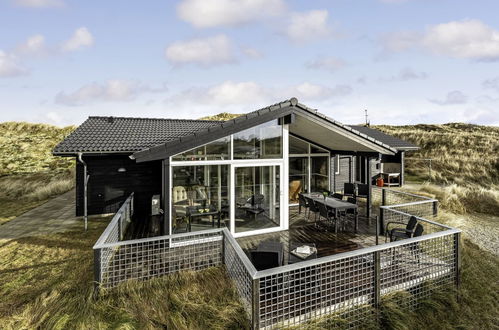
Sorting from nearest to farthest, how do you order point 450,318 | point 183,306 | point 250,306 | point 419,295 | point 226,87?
point 250,306
point 183,306
point 450,318
point 419,295
point 226,87

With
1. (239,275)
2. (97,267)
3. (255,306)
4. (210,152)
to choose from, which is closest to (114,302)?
(97,267)

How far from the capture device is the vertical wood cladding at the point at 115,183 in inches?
383

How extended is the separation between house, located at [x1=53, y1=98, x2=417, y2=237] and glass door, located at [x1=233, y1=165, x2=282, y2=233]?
3 centimetres

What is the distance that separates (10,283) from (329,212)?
733cm

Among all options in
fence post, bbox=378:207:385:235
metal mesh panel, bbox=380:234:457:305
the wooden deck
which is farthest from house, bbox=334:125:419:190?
metal mesh panel, bbox=380:234:457:305

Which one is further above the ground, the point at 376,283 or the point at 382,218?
the point at 382,218

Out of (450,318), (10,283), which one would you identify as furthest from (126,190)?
(450,318)

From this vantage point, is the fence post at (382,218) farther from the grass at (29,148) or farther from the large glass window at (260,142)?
the grass at (29,148)

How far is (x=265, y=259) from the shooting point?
418cm

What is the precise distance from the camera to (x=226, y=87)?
45.7 meters

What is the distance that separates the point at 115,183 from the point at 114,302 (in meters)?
6.95

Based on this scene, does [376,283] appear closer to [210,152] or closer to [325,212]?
[325,212]

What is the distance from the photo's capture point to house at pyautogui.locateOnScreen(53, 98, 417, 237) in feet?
19.7

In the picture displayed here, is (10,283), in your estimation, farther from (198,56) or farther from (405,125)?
(405,125)
